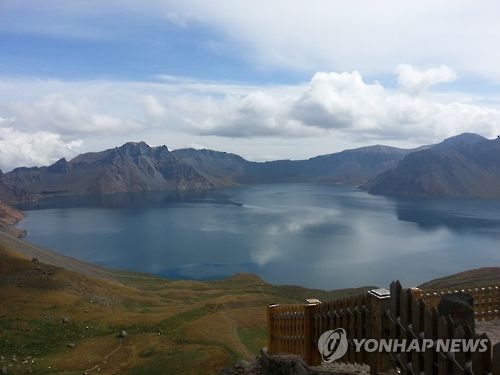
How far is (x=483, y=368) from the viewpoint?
4.68m

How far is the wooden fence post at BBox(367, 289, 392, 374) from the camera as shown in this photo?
6748mm

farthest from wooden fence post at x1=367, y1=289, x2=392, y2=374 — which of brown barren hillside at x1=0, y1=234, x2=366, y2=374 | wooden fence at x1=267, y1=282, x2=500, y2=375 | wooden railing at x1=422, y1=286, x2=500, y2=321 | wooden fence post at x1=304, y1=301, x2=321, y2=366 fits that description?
brown barren hillside at x1=0, y1=234, x2=366, y2=374

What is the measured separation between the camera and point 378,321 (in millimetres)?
6945

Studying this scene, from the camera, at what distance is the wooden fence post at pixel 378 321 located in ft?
22.1

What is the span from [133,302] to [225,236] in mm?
81947

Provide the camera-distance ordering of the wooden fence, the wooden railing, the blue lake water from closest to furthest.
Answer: the wooden fence, the wooden railing, the blue lake water
